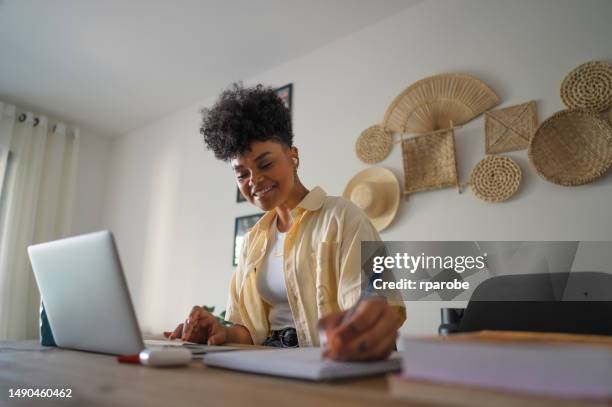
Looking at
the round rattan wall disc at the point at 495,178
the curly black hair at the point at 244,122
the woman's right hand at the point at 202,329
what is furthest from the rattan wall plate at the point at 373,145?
the woman's right hand at the point at 202,329

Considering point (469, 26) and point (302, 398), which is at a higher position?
point (469, 26)

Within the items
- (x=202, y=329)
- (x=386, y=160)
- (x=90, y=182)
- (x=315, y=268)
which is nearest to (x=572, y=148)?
(x=386, y=160)

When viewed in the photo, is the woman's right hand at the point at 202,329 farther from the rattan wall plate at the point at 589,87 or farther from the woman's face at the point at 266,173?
the rattan wall plate at the point at 589,87

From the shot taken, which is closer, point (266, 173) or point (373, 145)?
point (266, 173)

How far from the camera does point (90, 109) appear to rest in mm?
3549

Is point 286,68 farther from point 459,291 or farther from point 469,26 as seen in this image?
point 459,291

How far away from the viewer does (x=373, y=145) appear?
2254mm

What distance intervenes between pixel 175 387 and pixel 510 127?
70.4 inches

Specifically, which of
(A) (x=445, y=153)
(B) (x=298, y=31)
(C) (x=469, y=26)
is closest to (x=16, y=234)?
(B) (x=298, y=31)

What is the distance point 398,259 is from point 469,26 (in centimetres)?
116

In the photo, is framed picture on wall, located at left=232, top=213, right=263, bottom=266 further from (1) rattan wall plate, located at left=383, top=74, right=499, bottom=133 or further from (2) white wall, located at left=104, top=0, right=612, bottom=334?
(1) rattan wall plate, located at left=383, top=74, right=499, bottom=133

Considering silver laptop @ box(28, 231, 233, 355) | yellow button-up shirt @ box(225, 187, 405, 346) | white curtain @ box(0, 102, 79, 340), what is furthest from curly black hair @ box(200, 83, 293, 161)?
white curtain @ box(0, 102, 79, 340)

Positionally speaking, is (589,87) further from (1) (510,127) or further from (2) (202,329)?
(2) (202,329)

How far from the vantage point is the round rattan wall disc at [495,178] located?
1.76 metres
